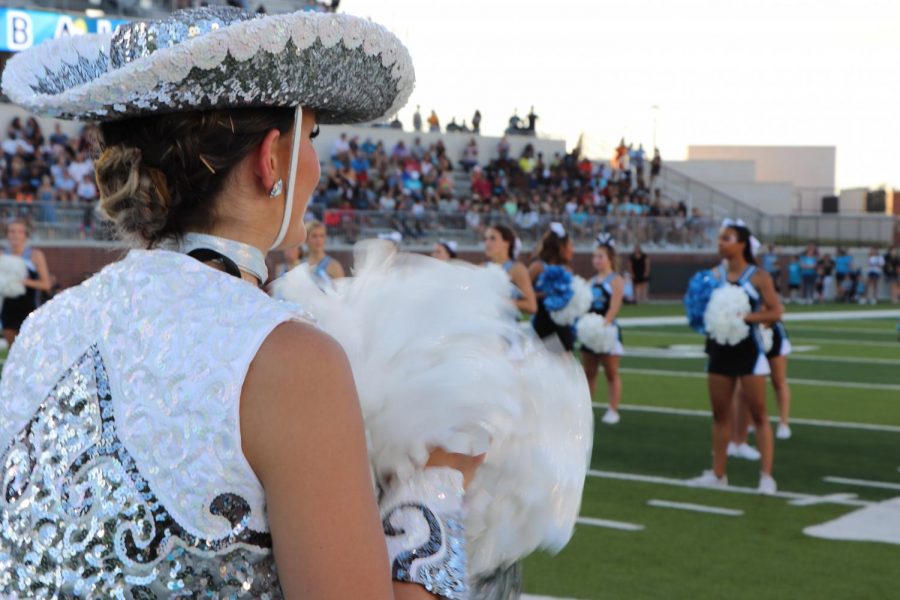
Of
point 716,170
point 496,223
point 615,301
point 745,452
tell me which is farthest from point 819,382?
point 716,170

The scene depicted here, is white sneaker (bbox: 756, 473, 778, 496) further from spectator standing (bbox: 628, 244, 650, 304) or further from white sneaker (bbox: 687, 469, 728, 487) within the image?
spectator standing (bbox: 628, 244, 650, 304)

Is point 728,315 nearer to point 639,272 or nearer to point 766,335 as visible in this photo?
point 766,335

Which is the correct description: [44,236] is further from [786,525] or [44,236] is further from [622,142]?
[622,142]

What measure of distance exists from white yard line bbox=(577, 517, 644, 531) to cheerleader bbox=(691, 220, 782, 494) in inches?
47.5

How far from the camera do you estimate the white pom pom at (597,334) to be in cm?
995

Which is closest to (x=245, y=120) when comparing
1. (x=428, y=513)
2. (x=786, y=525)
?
(x=428, y=513)

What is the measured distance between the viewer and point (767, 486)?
7219mm

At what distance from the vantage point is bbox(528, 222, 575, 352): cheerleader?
33.7ft

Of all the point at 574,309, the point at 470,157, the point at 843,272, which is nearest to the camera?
the point at 574,309

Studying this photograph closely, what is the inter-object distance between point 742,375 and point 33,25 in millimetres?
21312

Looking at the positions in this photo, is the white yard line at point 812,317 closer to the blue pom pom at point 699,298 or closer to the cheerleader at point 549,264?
the cheerleader at point 549,264

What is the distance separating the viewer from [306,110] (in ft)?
4.97

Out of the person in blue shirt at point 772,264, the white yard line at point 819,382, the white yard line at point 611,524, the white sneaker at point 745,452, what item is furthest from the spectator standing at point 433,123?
the white yard line at point 611,524

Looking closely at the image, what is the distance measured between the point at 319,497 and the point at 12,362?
50 cm
